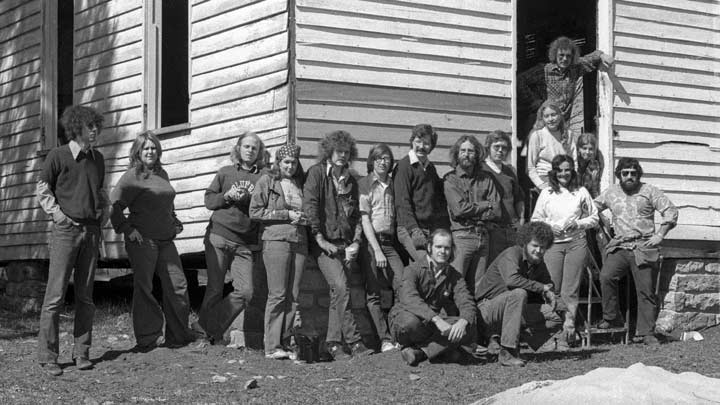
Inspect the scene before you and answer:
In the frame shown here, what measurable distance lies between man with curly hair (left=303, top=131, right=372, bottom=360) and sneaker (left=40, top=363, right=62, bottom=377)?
2.31 meters

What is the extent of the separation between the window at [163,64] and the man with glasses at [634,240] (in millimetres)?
4772

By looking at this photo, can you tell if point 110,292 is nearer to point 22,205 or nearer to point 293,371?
point 22,205

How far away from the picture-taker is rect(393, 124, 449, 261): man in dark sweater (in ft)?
31.8

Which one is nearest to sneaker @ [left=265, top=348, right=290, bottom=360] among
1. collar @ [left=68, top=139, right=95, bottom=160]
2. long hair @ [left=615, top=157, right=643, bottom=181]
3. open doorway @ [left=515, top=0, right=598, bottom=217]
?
collar @ [left=68, top=139, right=95, bottom=160]

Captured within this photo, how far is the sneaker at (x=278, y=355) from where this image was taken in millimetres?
9352

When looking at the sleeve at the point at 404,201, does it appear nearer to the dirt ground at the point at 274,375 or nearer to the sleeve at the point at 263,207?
the sleeve at the point at 263,207

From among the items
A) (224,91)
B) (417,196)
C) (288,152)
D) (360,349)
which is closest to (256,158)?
(288,152)

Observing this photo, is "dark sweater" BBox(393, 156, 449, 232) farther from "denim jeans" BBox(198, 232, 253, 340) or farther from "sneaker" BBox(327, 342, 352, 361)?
"denim jeans" BBox(198, 232, 253, 340)

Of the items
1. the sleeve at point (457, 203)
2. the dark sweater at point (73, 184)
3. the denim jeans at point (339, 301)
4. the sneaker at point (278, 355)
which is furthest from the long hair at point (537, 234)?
the dark sweater at point (73, 184)

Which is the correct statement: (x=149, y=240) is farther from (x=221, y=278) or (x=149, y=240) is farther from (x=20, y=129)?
(x=20, y=129)

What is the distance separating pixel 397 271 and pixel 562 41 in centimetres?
351

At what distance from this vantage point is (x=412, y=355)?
349 inches

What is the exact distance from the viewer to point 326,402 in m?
7.64

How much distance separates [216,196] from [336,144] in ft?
4.03
